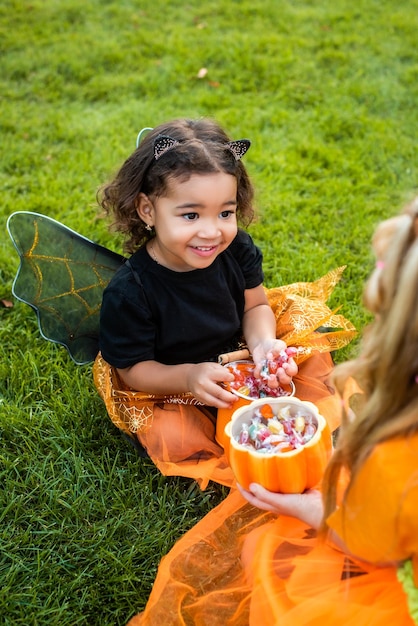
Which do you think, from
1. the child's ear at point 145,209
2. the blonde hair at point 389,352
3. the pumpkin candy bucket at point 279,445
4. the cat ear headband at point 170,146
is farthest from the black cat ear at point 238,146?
the blonde hair at point 389,352

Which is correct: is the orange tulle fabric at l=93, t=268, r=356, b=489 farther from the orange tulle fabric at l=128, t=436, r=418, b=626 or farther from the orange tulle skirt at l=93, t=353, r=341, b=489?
the orange tulle fabric at l=128, t=436, r=418, b=626

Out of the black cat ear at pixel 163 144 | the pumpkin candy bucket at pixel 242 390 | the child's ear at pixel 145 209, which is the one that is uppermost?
the black cat ear at pixel 163 144

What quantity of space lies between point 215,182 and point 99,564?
107 cm

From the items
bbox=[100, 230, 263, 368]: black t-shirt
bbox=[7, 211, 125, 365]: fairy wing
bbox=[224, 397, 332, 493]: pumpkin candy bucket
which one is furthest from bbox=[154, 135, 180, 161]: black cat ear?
bbox=[224, 397, 332, 493]: pumpkin candy bucket

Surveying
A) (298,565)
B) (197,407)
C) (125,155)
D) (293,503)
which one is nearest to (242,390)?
(197,407)

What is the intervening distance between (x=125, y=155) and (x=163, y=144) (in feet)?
5.74

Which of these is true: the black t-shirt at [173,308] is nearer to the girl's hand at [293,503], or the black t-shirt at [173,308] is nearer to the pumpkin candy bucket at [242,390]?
the pumpkin candy bucket at [242,390]

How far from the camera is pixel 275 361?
1936mm

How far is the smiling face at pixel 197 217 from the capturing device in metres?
1.79

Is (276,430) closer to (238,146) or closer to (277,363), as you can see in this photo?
(277,363)

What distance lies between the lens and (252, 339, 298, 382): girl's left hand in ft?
6.26

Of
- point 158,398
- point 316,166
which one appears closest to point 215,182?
point 158,398

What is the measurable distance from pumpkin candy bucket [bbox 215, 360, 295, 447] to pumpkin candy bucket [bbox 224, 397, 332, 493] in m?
0.26

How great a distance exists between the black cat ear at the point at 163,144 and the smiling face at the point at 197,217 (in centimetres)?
9
